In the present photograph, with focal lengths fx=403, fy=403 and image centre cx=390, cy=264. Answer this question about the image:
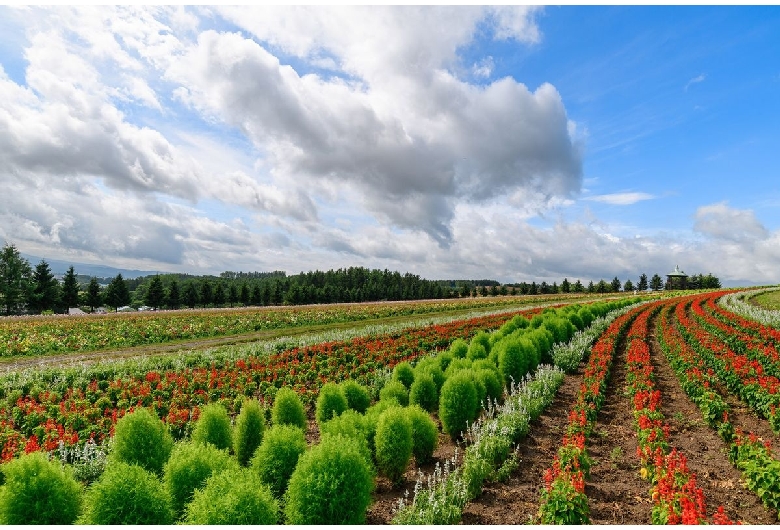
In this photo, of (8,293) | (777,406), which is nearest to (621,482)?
(777,406)

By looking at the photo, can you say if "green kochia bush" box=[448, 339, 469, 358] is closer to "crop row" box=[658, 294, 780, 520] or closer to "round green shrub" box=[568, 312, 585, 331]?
"crop row" box=[658, 294, 780, 520]

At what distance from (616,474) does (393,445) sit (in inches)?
170

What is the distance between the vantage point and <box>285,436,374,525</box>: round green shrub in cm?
506

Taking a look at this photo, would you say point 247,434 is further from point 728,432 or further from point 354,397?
point 728,432

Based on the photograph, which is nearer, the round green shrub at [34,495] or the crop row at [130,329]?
the round green shrub at [34,495]

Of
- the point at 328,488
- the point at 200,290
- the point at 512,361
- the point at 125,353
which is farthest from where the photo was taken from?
the point at 200,290

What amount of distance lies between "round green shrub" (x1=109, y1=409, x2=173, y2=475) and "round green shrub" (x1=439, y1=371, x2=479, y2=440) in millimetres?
5906

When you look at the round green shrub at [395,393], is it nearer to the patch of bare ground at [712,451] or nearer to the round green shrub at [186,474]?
the round green shrub at [186,474]

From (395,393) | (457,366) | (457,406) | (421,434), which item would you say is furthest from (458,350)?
(421,434)

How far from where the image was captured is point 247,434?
8328 millimetres

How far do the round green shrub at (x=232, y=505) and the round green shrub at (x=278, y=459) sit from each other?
1719mm

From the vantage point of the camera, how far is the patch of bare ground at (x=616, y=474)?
20.9 feet

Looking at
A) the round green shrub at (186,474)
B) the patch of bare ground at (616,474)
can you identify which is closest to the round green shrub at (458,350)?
the patch of bare ground at (616,474)

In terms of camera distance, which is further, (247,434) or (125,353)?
(125,353)
